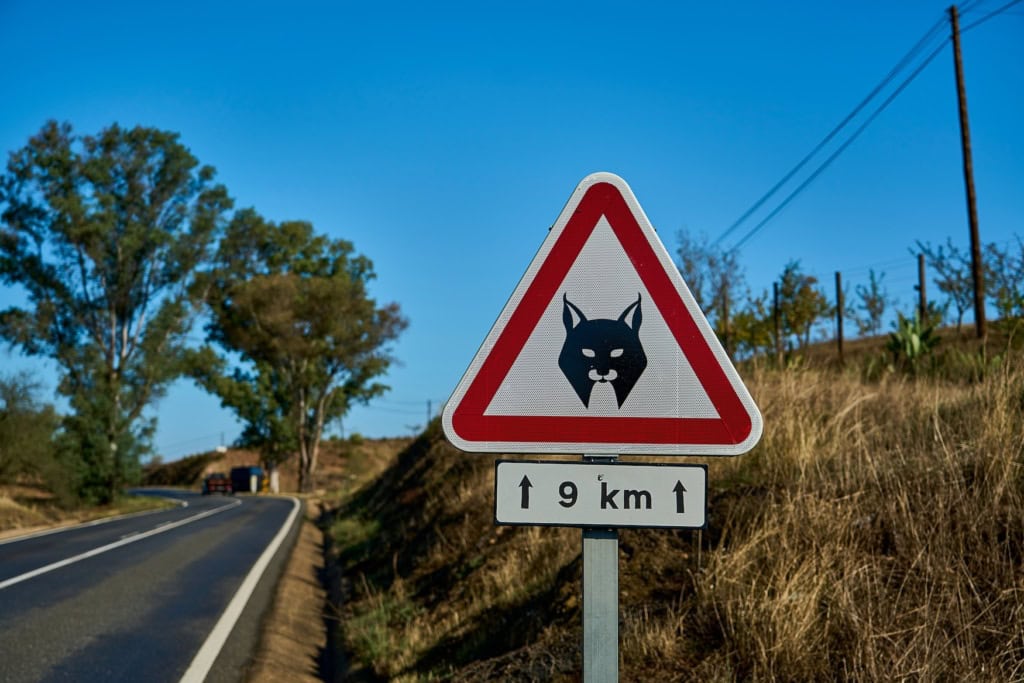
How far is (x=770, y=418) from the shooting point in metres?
7.17

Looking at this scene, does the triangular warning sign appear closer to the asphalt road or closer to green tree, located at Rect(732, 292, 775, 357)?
the asphalt road

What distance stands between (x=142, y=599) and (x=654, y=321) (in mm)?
8317

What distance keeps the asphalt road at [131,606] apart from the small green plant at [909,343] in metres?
8.80

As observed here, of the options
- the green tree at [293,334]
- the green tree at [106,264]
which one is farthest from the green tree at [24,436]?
the green tree at [293,334]

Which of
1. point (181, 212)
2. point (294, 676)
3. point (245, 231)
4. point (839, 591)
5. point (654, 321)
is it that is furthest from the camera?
point (245, 231)

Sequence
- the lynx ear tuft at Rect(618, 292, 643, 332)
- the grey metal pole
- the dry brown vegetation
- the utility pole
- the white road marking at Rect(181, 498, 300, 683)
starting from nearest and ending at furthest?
the grey metal pole, the lynx ear tuft at Rect(618, 292, 643, 332), the dry brown vegetation, the white road marking at Rect(181, 498, 300, 683), the utility pole

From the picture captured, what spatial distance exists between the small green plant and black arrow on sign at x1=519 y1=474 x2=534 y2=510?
35.7ft

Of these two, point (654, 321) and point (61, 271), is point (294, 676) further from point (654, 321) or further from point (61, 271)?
point (61, 271)

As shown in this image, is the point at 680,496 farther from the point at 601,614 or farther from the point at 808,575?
the point at 808,575

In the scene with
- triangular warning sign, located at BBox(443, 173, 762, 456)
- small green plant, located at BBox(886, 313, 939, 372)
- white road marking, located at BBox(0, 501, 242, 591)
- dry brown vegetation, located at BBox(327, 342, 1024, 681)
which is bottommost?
white road marking, located at BBox(0, 501, 242, 591)

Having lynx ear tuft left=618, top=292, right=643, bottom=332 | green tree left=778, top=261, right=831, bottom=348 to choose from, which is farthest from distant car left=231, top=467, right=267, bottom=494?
lynx ear tuft left=618, top=292, right=643, bottom=332

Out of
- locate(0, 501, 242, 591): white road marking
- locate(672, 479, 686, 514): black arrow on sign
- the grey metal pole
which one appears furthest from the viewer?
locate(0, 501, 242, 591): white road marking

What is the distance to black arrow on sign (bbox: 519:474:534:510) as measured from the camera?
2580mm

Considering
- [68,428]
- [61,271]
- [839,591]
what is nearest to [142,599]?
[839,591]
